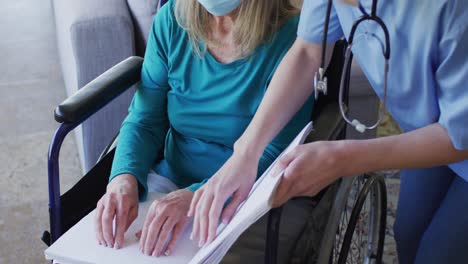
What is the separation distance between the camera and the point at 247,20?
1.37 m

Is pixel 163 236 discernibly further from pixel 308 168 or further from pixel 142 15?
pixel 142 15

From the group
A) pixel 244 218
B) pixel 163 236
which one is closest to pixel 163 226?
pixel 163 236

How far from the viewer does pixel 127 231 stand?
125 centimetres

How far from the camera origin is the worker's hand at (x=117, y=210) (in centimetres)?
121

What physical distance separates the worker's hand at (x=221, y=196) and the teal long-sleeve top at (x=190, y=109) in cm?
20

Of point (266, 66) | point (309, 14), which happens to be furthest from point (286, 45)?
point (309, 14)

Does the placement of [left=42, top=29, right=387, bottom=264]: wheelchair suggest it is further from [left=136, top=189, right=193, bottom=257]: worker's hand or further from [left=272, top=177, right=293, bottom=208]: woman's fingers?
[left=136, top=189, right=193, bottom=257]: worker's hand

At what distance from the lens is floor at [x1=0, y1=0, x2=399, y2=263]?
211 centimetres

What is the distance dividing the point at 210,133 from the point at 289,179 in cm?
47

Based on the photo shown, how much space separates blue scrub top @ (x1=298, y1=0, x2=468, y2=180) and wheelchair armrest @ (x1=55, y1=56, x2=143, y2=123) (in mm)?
526

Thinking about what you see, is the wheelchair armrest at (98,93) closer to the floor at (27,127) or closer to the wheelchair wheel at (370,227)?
the wheelchair wheel at (370,227)

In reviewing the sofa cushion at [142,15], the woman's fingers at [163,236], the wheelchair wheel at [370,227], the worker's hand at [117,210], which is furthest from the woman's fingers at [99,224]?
the sofa cushion at [142,15]

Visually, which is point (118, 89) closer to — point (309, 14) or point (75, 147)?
point (309, 14)

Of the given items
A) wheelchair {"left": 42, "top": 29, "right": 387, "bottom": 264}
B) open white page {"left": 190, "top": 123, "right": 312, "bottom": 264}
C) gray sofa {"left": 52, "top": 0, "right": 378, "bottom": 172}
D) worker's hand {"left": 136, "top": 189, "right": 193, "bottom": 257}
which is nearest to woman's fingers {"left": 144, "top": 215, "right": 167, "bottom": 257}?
worker's hand {"left": 136, "top": 189, "right": 193, "bottom": 257}
